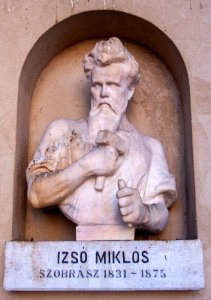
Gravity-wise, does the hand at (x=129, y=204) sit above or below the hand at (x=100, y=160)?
below

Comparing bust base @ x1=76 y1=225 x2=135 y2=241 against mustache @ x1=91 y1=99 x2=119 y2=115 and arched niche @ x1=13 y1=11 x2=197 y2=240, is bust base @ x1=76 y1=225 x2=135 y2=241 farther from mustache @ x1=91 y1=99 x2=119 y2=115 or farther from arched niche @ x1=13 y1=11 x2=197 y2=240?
mustache @ x1=91 y1=99 x2=119 y2=115

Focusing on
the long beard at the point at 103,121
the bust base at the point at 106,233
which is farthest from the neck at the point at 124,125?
the bust base at the point at 106,233

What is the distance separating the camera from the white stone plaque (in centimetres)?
314

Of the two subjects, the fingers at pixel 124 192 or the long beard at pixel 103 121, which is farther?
the long beard at pixel 103 121

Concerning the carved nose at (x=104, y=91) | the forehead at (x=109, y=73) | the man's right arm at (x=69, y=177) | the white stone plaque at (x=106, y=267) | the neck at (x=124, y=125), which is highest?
the forehead at (x=109, y=73)

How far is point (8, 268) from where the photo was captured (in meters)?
3.20

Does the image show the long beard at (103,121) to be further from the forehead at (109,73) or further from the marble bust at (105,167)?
the forehead at (109,73)

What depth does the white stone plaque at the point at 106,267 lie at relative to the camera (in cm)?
314

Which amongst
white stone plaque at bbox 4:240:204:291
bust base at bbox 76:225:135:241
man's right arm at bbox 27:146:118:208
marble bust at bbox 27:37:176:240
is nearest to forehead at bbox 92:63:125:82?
marble bust at bbox 27:37:176:240

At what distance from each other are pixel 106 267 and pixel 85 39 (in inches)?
80.1

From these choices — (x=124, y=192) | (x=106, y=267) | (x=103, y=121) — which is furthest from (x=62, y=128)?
(x=106, y=267)

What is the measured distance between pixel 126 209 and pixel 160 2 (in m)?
1.72

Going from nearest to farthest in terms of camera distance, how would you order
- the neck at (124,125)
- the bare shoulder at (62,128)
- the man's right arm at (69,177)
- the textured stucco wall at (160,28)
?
the man's right arm at (69,177), the textured stucco wall at (160,28), the bare shoulder at (62,128), the neck at (124,125)

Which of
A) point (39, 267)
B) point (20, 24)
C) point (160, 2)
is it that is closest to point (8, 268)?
point (39, 267)
